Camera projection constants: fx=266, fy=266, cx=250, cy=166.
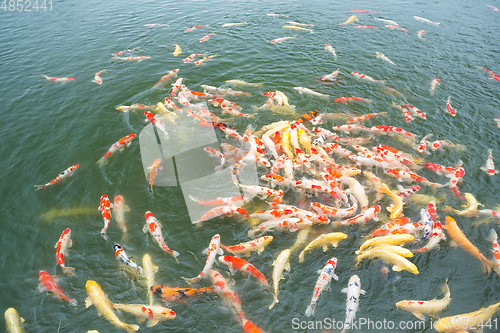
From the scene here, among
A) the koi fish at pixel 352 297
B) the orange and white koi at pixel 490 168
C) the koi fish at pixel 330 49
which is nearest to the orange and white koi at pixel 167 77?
the koi fish at pixel 330 49

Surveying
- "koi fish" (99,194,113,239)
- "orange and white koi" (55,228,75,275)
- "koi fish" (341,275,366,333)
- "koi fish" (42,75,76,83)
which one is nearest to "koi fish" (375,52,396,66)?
"koi fish" (341,275,366,333)

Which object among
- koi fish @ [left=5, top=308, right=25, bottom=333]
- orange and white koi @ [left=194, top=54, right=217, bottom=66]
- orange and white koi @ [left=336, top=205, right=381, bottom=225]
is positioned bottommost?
koi fish @ [left=5, top=308, right=25, bottom=333]

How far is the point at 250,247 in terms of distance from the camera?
6445mm

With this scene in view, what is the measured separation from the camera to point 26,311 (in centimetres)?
571

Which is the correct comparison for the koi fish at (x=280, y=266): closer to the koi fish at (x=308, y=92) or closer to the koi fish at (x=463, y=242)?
the koi fish at (x=463, y=242)

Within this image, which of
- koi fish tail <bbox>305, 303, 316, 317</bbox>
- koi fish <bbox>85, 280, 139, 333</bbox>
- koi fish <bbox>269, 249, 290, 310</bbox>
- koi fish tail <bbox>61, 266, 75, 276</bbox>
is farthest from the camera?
koi fish tail <bbox>61, 266, 75, 276</bbox>

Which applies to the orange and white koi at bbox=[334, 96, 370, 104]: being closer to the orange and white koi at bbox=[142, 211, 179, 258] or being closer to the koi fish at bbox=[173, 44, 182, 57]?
the orange and white koi at bbox=[142, 211, 179, 258]

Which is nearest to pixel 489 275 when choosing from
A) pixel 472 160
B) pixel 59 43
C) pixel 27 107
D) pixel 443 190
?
pixel 443 190

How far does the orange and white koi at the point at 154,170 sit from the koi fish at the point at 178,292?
3467mm

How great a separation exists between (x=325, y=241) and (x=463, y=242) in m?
3.31

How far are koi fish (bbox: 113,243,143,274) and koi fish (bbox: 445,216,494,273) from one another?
7581mm

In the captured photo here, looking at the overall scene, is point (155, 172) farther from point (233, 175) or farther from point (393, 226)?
point (393, 226)

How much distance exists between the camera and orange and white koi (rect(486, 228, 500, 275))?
6.05 m

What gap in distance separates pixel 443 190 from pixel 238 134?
6627mm
